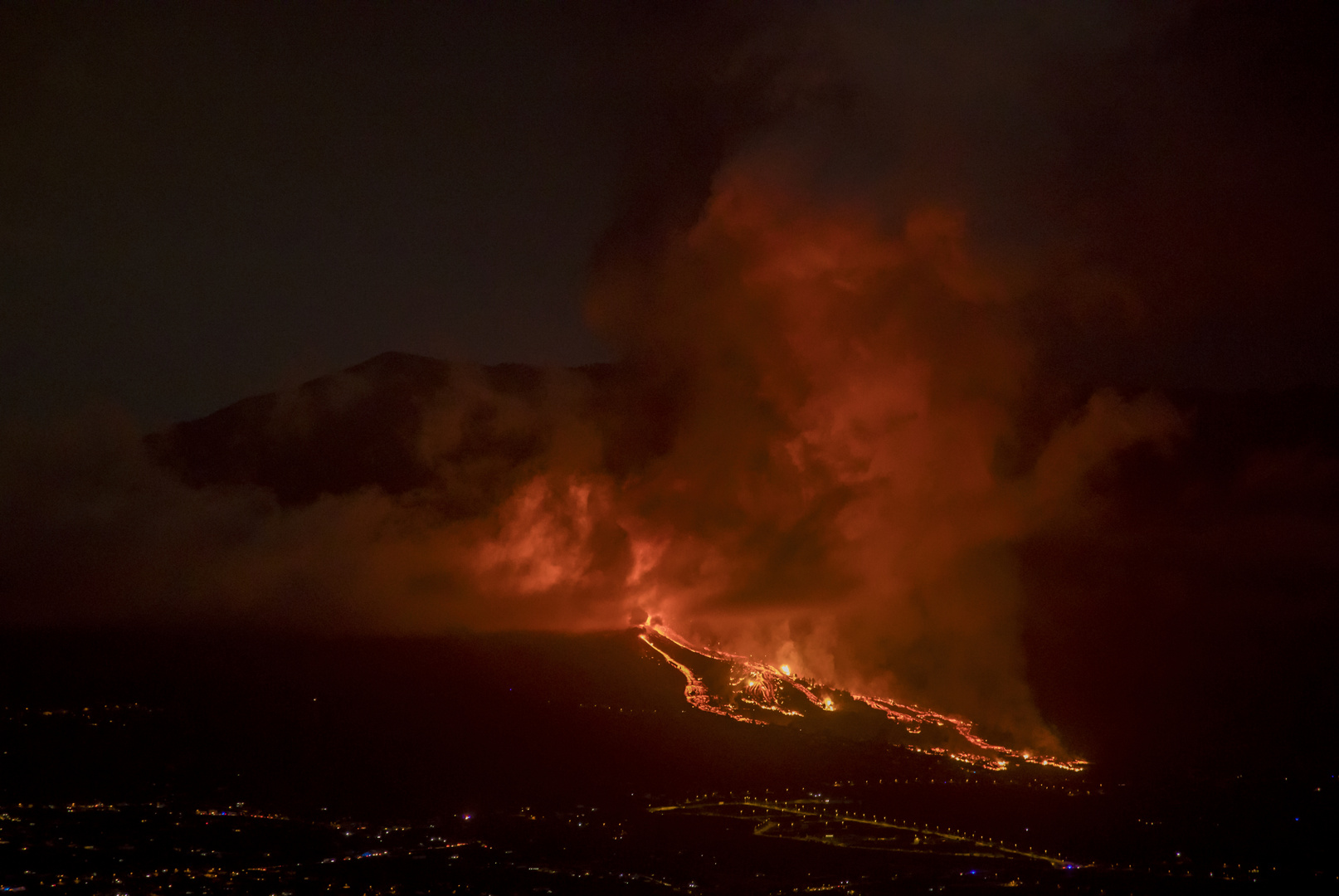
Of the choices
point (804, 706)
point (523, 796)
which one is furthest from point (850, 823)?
point (523, 796)

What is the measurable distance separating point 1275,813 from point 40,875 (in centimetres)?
5676

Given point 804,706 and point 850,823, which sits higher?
point 804,706

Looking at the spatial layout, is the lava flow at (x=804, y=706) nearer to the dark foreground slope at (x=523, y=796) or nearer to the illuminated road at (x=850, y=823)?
the dark foreground slope at (x=523, y=796)

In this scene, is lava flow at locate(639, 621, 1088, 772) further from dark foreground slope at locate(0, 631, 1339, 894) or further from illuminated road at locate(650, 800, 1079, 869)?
illuminated road at locate(650, 800, 1079, 869)

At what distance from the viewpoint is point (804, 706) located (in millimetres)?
59406

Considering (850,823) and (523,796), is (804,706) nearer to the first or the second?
(850,823)

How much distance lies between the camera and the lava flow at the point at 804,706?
5328 cm

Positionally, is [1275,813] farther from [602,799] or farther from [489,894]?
[489,894]

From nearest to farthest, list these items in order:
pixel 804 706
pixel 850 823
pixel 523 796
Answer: pixel 850 823
pixel 523 796
pixel 804 706

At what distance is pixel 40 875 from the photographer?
36.9 m

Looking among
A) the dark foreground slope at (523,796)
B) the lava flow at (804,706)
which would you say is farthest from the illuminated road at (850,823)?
the lava flow at (804,706)

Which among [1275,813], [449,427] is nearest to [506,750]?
[449,427]

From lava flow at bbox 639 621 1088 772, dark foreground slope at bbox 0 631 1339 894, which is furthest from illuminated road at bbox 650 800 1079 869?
lava flow at bbox 639 621 1088 772

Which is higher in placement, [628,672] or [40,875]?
[628,672]
